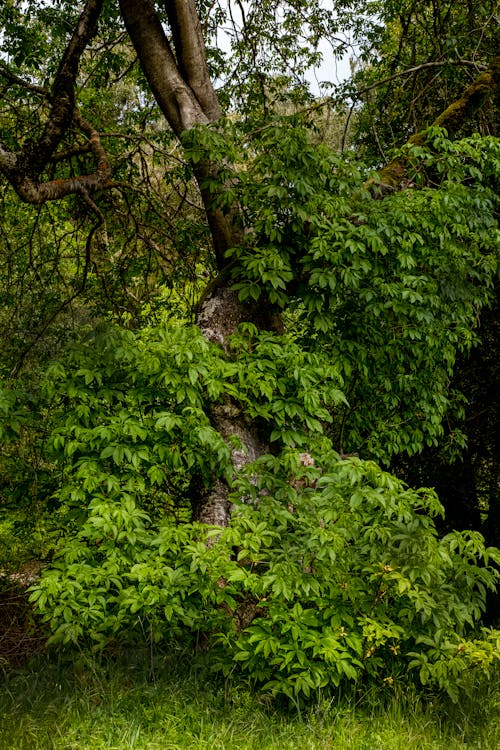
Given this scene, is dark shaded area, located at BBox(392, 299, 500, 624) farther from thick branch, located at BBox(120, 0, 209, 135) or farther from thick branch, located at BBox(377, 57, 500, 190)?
thick branch, located at BBox(120, 0, 209, 135)

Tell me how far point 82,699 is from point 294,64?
8.03m

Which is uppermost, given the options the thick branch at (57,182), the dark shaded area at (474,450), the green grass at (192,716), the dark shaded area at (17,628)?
the thick branch at (57,182)

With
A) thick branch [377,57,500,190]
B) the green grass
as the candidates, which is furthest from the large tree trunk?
thick branch [377,57,500,190]

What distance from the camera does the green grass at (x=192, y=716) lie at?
374 cm

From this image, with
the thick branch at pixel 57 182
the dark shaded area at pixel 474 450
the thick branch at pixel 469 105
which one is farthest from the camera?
the dark shaded area at pixel 474 450

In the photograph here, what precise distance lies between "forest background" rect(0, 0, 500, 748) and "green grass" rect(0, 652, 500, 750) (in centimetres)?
18

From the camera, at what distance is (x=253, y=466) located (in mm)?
4895

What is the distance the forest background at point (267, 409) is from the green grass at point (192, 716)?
177 millimetres

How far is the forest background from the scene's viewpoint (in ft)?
14.2

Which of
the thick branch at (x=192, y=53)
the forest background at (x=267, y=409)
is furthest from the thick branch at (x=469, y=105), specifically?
the thick branch at (x=192, y=53)

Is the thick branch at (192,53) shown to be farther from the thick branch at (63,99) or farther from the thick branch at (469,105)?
the thick branch at (469,105)

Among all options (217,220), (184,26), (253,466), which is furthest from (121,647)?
(184,26)

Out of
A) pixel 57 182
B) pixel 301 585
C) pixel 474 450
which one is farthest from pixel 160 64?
pixel 474 450

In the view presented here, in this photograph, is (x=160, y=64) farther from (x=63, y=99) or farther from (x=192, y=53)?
(x=63, y=99)
